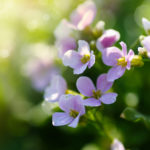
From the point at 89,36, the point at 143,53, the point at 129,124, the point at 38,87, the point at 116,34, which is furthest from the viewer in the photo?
the point at 38,87

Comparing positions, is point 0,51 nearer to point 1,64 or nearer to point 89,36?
point 1,64

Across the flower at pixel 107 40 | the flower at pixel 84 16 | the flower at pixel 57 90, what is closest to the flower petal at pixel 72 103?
the flower at pixel 57 90

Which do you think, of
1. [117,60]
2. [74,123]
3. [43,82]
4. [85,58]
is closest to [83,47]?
[85,58]

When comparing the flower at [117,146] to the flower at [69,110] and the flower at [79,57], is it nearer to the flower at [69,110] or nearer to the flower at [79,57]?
the flower at [69,110]

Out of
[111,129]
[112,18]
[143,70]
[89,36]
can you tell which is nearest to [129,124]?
[111,129]

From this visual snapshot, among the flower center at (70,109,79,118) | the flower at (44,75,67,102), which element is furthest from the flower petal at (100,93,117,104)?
the flower at (44,75,67,102)

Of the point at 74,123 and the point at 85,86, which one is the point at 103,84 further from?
the point at 74,123

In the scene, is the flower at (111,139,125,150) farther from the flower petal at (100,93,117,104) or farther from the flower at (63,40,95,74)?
→ the flower at (63,40,95,74)
